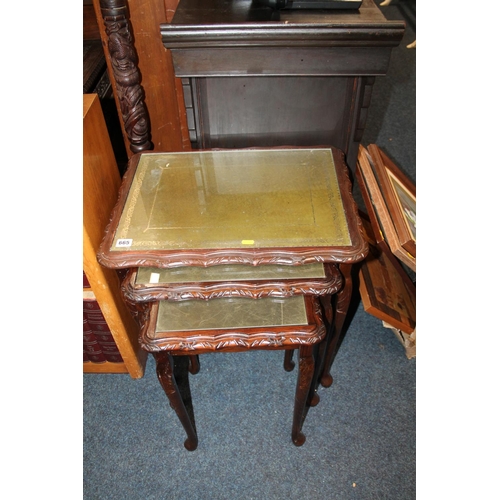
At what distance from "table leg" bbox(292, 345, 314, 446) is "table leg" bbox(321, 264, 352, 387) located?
171mm

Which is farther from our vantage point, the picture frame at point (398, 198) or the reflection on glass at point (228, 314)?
the picture frame at point (398, 198)

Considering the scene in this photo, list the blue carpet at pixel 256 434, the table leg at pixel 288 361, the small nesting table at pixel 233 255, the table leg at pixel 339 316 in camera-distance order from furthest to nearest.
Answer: the table leg at pixel 288 361 → the blue carpet at pixel 256 434 → the table leg at pixel 339 316 → the small nesting table at pixel 233 255

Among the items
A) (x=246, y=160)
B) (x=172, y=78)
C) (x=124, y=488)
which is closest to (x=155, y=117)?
(x=172, y=78)

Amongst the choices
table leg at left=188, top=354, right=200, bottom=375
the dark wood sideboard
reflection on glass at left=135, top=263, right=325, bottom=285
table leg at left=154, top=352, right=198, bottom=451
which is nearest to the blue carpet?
table leg at left=188, top=354, right=200, bottom=375

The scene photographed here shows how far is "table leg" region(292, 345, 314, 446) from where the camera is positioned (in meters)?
0.97

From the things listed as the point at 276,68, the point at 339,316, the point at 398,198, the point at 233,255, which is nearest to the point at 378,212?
the point at 398,198

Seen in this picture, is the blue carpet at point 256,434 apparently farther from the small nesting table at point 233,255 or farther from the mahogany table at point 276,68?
the mahogany table at point 276,68

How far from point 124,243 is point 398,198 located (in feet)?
2.98

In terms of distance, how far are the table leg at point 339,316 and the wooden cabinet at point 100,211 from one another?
0.58 meters

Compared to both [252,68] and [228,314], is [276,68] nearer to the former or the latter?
[252,68]

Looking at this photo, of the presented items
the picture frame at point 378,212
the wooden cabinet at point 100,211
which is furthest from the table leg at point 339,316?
the wooden cabinet at point 100,211

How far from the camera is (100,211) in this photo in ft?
3.60

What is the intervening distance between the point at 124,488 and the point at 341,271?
0.82 metres

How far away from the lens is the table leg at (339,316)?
1005 millimetres
